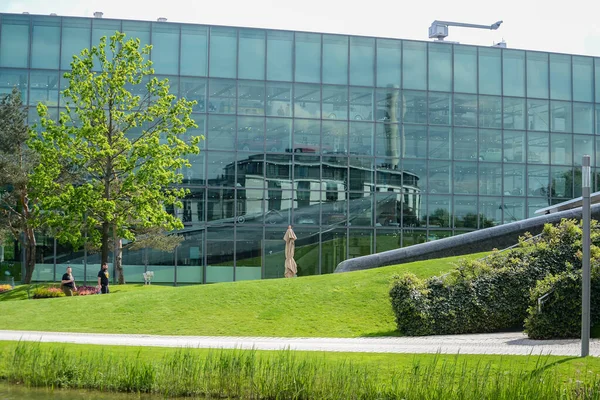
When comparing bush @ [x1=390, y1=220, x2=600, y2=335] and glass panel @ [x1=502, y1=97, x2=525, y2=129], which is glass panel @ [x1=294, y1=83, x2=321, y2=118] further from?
bush @ [x1=390, y1=220, x2=600, y2=335]

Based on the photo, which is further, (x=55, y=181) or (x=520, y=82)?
(x=520, y=82)

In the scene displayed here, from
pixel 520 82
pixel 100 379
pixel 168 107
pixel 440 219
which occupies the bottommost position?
pixel 100 379

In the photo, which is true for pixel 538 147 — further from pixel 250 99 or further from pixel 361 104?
pixel 250 99

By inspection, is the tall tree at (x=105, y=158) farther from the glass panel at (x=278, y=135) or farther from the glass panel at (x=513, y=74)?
the glass panel at (x=513, y=74)

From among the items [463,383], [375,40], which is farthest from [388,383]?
[375,40]

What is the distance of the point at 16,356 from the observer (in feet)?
50.2

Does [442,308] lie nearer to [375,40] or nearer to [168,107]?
[168,107]

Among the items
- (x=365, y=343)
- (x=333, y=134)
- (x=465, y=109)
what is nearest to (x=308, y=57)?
(x=333, y=134)

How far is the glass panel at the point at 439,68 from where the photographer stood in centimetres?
4559

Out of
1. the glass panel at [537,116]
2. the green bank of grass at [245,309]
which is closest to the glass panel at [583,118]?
the glass panel at [537,116]

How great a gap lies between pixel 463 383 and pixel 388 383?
1.43 meters

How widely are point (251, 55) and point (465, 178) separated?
13.3m

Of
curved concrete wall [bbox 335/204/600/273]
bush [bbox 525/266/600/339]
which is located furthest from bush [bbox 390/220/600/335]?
curved concrete wall [bbox 335/204/600/273]

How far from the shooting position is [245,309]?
2330cm
